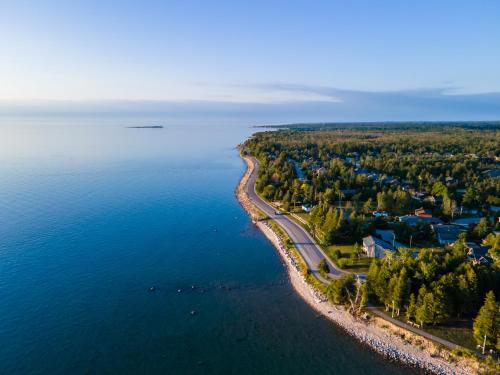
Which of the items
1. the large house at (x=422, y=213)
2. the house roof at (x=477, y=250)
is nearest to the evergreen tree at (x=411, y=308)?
the house roof at (x=477, y=250)

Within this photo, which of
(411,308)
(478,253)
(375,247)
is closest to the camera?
(411,308)

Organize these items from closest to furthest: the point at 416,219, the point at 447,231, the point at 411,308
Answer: the point at 411,308 < the point at 447,231 < the point at 416,219

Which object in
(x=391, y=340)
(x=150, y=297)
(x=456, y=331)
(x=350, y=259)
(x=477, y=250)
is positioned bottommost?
(x=150, y=297)

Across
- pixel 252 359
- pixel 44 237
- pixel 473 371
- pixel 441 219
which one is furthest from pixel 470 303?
pixel 44 237

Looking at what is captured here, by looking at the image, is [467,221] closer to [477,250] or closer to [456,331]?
[477,250]

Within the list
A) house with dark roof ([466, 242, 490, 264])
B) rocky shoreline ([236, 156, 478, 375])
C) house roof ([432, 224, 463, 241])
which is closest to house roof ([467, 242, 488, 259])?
house with dark roof ([466, 242, 490, 264])

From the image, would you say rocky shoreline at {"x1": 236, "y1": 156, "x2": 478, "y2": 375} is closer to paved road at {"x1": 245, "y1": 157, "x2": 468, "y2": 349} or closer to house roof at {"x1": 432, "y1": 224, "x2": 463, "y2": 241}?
paved road at {"x1": 245, "y1": 157, "x2": 468, "y2": 349}

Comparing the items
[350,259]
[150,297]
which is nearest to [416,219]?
[350,259]
